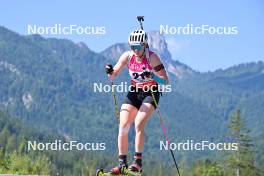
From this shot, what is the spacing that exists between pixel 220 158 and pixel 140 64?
3365 inches

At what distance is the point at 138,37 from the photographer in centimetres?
1086

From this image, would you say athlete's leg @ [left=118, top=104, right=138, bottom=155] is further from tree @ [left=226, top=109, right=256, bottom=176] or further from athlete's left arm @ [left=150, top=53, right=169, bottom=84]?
tree @ [left=226, top=109, right=256, bottom=176]

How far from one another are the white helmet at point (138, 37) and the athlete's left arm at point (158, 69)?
1.07ft

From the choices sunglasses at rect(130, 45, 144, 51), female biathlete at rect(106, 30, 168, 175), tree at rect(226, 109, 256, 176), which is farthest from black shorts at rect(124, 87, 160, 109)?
tree at rect(226, 109, 256, 176)

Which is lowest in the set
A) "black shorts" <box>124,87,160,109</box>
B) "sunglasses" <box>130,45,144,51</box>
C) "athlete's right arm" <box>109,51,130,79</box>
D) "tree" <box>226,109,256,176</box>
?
"black shorts" <box>124,87,160,109</box>

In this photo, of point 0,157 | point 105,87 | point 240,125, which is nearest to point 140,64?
point 105,87

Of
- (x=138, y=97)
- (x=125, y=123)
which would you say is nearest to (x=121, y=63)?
(x=138, y=97)

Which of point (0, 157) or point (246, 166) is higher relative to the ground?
point (246, 166)

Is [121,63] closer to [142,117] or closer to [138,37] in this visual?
[138,37]

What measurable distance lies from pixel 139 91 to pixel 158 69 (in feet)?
1.53

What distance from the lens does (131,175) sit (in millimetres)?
10602

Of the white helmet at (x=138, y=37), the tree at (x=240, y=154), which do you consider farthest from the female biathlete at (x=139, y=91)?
the tree at (x=240, y=154)

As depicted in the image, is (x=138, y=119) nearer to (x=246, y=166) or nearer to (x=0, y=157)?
(x=0, y=157)

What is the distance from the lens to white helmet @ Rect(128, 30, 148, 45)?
10812 mm
